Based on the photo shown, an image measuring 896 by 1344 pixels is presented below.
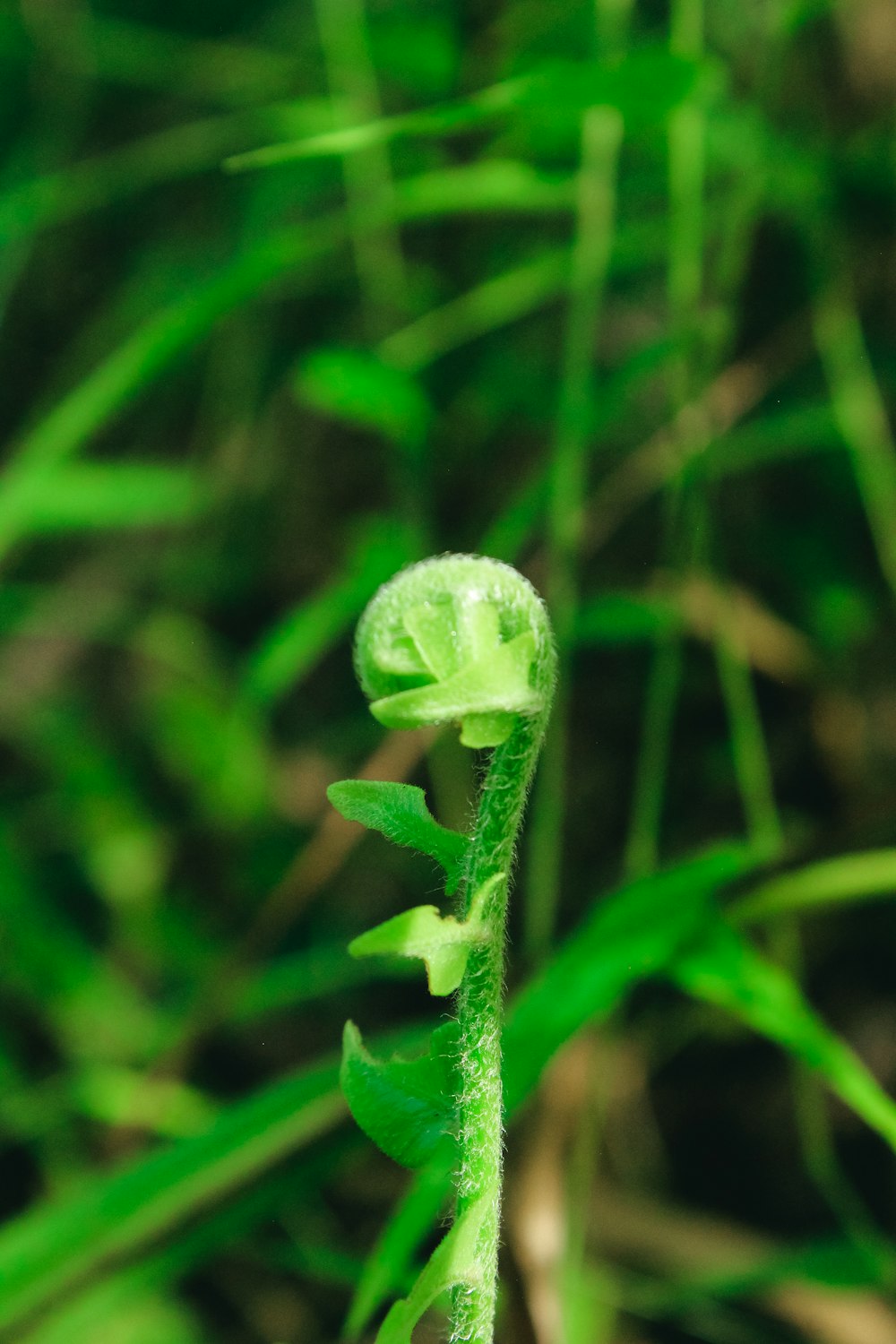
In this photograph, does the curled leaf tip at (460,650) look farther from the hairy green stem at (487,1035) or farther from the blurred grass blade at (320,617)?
the blurred grass blade at (320,617)

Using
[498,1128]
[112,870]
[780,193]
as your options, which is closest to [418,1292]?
[498,1128]

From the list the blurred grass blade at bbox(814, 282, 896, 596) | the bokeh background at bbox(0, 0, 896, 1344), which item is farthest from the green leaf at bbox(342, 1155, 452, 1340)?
the blurred grass blade at bbox(814, 282, 896, 596)

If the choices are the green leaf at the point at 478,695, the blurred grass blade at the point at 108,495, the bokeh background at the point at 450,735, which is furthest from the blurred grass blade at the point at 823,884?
the blurred grass blade at the point at 108,495

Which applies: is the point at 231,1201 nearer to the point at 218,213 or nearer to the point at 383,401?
the point at 383,401

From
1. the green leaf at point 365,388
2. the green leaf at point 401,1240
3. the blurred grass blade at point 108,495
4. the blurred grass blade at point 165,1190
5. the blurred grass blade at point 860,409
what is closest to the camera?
the green leaf at point 401,1240

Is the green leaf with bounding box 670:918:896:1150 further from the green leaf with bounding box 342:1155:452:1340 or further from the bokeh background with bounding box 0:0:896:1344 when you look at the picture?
the green leaf with bounding box 342:1155:452:1340

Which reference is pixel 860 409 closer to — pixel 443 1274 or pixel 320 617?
pixel 320 617

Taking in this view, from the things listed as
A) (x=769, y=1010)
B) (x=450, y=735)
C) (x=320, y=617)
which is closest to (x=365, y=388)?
(x=320, y=617)
